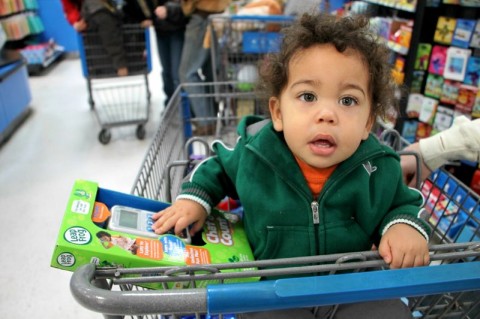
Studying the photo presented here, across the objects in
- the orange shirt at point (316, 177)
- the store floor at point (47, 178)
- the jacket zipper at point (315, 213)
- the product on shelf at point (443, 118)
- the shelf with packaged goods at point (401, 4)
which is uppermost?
the shelf with packaged goods at point (401, 4)

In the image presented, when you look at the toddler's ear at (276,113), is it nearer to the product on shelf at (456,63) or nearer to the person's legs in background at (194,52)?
the product on shelf at (456,63)

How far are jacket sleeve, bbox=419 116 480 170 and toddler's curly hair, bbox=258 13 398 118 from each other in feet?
1.03

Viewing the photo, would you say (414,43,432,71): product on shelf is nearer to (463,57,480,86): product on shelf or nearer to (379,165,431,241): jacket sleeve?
(463,57,480,86): product on shelf

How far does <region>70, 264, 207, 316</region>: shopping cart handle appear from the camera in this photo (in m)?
0.59

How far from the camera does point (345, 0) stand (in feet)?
11.7

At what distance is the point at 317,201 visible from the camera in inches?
38.6

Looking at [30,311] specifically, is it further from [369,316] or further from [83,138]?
[83,138]

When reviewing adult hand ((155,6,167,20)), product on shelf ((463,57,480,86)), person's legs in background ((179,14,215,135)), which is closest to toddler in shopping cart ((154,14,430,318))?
product on shelf ((463,57,480,86))

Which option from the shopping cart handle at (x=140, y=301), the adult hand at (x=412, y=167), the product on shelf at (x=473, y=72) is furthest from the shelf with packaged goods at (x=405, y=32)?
the shopping cart handle at (x=140, y=301)

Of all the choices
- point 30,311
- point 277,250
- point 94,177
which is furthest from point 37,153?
point 277,250

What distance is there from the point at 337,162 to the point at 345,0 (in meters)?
3.06

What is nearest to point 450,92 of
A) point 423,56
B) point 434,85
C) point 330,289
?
point 434,85

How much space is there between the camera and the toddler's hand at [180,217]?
37.5 inches

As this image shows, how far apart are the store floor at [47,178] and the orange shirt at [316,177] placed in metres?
1.12
